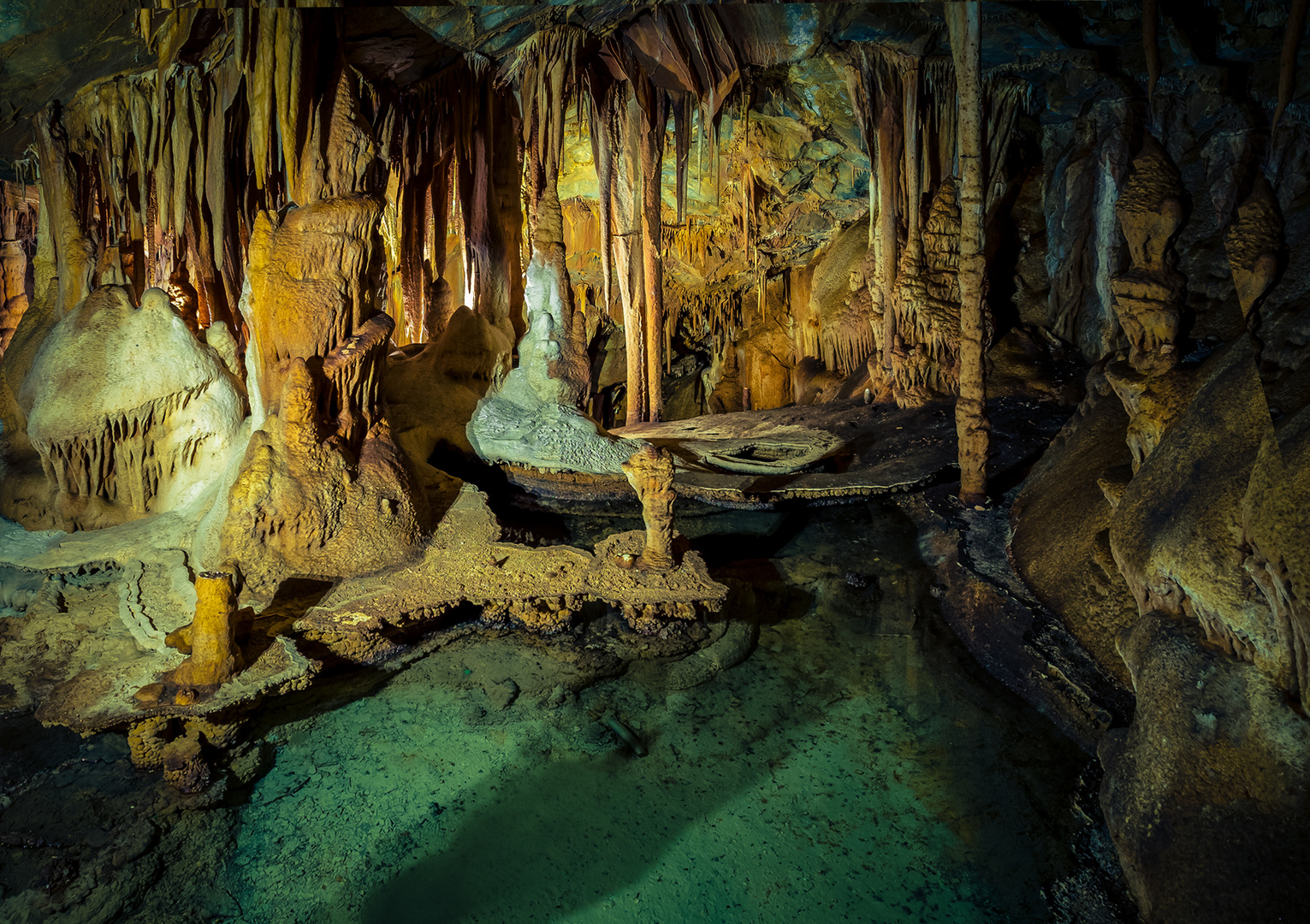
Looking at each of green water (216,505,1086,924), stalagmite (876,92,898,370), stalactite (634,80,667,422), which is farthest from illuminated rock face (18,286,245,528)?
stalagmite (876,92,898,370)

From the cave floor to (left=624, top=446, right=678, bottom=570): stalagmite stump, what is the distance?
76 centimetres

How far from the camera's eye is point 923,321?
359 inches

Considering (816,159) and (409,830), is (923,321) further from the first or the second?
(409,830)

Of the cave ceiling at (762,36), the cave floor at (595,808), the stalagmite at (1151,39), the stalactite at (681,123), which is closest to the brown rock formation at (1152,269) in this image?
the cave ceiling at (762,36)

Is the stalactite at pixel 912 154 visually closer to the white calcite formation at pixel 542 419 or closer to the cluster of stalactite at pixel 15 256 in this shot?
the white calcite formation at pixel 542 419

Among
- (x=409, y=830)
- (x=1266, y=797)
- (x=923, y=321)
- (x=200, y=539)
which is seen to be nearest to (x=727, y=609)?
(x=409, y=830)

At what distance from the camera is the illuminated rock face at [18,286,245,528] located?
5570mm

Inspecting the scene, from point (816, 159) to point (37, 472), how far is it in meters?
9.30

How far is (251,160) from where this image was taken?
6.99 m

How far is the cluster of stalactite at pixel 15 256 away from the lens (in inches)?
484

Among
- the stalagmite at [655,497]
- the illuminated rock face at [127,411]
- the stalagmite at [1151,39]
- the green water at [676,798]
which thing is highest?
the stalagmite at [1151,39]

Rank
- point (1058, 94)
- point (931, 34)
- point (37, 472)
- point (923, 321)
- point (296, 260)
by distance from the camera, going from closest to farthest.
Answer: point (296, 260), point (37, 472), point (931, 34), point (1058, 94), point (923, 321)

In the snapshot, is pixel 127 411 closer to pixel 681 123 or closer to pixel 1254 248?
pixel 681 123

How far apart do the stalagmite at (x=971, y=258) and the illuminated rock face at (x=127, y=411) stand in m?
5.67
